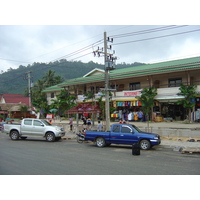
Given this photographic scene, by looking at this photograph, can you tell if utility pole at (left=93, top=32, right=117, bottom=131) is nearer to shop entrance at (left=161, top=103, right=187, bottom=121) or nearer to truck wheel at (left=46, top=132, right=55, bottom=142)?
truck wheel at (left=46, top=132, right=55, bottom=142)

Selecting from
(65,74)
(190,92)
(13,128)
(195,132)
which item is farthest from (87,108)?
(65,74)

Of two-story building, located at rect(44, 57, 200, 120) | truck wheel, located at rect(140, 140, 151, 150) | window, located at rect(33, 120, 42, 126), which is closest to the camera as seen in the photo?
truck wheel, located at rect(140, 140, 151, 150)

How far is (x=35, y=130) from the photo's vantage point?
16891 mm

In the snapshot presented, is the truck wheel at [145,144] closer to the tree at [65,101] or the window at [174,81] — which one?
the window at [174,81]

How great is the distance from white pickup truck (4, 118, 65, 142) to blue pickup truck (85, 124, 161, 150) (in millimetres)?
3616

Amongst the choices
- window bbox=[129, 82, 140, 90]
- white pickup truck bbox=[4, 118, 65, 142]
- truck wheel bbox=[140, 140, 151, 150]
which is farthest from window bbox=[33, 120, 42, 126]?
window bbox=[129, 82, 140, 90]

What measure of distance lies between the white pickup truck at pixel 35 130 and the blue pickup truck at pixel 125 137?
362 cm

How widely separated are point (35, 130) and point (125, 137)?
25.3 feet

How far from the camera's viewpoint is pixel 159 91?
24406 mm

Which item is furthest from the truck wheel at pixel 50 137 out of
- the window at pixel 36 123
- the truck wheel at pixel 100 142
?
the truck wheel at pixel 100 142

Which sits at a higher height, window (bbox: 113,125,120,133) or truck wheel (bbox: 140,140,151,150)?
window (bbox: 113,125,120,133)

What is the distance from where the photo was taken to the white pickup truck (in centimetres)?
1675

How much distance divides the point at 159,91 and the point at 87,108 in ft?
31.1

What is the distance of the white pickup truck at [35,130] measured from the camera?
1675cm
